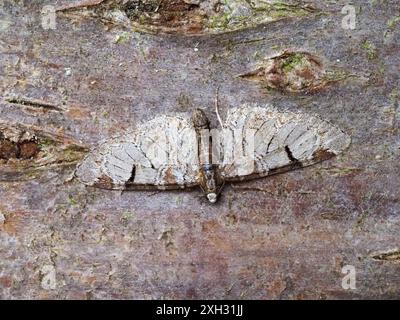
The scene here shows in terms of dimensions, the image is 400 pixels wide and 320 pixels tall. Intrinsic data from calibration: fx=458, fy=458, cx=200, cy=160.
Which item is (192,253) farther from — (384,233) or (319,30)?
(319,30)

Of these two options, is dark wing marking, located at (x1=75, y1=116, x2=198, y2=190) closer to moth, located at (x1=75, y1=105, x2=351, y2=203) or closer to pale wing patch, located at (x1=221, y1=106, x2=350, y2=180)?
moth, located at (x1=75, y1=105, x2=351, y2=203)

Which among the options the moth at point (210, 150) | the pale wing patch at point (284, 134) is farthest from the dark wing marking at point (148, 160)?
the pale wing patch at point (284, 134)

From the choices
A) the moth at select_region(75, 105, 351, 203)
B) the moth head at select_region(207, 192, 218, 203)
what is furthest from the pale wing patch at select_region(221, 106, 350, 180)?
the moth head at select_region(207, 192, 218, 203)

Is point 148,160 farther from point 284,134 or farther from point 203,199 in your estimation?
point 284,134

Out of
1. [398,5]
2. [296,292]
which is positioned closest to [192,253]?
[296,292]

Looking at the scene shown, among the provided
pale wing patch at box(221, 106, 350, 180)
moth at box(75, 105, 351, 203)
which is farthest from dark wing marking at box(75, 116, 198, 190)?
pale wing patch at box(221, 106, 350, 180)

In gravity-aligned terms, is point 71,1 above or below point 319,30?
above

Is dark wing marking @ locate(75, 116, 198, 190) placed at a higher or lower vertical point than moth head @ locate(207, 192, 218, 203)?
higher
